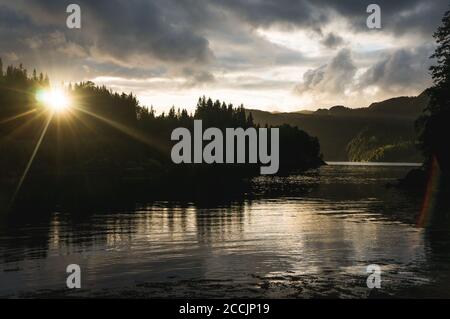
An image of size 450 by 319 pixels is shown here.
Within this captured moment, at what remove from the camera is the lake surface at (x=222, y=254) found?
→ 21594 mm

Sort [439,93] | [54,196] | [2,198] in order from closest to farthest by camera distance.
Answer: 1. [2,198]
2. [54,196]
3. [439,93]

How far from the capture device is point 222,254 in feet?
96.6

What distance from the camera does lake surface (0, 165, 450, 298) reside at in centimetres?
2159
